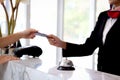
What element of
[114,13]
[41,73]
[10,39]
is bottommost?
[41,73]

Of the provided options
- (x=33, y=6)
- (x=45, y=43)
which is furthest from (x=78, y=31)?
(x=33, y=6)

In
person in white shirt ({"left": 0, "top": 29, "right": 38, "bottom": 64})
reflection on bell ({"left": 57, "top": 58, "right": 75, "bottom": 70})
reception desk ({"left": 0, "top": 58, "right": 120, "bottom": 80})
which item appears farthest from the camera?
person in white shirt ({"left": 0, "top": 29, "right": 38, "bottom": 64})

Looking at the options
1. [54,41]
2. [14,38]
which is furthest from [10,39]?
[54,41]

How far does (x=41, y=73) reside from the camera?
4.21ft

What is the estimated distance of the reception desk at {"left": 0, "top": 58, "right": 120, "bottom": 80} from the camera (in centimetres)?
120

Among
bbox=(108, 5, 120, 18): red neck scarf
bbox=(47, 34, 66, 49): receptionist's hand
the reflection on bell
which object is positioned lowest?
the reflection on bell

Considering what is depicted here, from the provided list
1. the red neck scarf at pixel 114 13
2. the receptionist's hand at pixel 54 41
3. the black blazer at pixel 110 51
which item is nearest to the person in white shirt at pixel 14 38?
the receptionist's hand at pixel 54 41

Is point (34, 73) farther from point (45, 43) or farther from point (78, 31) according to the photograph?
point (78, 31)

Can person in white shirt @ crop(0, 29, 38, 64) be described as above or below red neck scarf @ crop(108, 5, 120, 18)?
below

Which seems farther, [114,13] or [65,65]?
[114,13]

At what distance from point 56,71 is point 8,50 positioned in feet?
2.95

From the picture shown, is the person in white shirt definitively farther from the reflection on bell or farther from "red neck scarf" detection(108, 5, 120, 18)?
"red neck scarf" detection(108, 5, 120, 18)

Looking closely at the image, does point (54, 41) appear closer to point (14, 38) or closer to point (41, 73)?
point (14, 38)

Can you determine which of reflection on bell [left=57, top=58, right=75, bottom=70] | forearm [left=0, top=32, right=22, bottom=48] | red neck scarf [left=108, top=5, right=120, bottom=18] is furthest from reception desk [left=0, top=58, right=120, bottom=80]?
red neck scarf [left=108, top=5, right=120, bottom=18]
